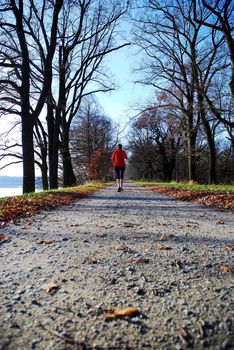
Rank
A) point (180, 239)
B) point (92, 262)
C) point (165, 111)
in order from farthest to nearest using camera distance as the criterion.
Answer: point (165, 111) → point (180, 239) → point (92, 262)

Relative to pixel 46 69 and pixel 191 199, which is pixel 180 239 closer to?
pixel 191 199

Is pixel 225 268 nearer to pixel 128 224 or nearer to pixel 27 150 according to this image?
pixel 128 224

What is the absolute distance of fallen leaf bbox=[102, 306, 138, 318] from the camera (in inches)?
79.6

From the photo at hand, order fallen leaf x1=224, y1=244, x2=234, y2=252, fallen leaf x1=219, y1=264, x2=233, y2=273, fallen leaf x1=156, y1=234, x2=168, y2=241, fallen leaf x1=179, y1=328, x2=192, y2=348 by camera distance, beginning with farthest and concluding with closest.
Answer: fallen leaf x1=156, y1=234, x2=168, y2=241
fallen leaf x1=224, y1=244, x2=234, y2=252
fallen leaf x1=219, y1=264, x2=233, y2=273
fallen leaf x1=179, y1=328, x2=192, y2=348

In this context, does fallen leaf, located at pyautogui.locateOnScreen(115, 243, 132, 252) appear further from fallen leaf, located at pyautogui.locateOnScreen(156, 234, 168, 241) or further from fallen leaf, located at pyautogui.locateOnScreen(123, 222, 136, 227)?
fallen leaf, located at pyautogui.locateOnScreen(123, 222, 136, 227)

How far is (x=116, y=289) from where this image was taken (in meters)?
2.47

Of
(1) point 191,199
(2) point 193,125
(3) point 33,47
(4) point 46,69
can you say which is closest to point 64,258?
(1) point 191,199

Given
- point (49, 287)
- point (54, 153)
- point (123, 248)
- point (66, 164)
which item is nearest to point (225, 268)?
point (123, 248)

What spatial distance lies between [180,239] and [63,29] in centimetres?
1814

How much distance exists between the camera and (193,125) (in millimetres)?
24547

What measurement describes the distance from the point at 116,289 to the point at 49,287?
53 cm

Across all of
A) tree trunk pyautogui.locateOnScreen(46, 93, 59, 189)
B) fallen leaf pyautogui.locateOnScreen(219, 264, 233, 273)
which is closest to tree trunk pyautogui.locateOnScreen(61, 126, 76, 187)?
tree trunk pyautogui.locateOnScreen(46, 93, 59, 189)

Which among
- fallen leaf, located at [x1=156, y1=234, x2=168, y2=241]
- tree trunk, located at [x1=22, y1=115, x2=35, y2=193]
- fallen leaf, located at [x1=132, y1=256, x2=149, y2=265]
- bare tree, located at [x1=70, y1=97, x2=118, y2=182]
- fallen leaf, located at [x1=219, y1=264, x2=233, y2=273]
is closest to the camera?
fallen leaf, located at [x1=219, y1=264, x2=233, y2=273]

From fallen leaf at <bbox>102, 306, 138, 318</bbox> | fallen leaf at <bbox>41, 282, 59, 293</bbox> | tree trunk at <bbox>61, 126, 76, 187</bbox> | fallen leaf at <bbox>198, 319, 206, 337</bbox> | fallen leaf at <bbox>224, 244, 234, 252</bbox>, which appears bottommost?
fallen leaf at <bbox>198, 319, 206, 337</bbox>
